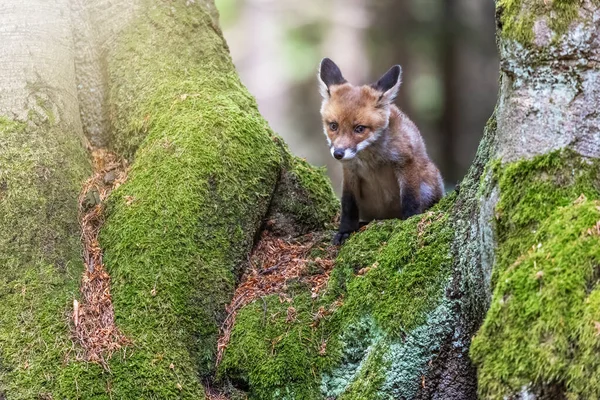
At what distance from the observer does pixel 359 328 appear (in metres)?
4.23

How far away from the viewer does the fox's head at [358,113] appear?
6.46 m

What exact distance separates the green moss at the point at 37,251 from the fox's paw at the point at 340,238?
2.18 meters

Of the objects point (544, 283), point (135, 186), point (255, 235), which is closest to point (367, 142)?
point (255, 235)

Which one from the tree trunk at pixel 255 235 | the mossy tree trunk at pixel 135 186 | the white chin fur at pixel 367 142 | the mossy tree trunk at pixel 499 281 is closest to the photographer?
the mossy tree trunk at pixel 499 281

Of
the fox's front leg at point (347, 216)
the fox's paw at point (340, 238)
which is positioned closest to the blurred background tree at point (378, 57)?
the fox's front leg at point (347, 216)

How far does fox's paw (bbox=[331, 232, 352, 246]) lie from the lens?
5.55 m

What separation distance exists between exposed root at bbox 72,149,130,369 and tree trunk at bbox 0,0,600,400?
0.20ft

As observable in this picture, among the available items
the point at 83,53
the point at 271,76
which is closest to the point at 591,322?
the point at 83,53

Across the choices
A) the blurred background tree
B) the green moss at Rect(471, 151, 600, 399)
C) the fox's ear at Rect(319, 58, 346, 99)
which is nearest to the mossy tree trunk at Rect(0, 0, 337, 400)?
the fox's ear at Rect(319, 58, 346, 99)

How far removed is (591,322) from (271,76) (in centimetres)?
1773

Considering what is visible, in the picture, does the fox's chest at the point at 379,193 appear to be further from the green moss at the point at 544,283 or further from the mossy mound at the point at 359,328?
the green moss at the point at 544,283

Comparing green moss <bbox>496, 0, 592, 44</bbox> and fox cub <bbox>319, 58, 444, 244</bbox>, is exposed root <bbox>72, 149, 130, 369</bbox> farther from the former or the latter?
green moss <bbox>496, 0, 592, 44</bbox>

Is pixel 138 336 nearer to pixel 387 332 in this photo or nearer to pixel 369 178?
pixel 387 332

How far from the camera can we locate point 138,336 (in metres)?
4.32
